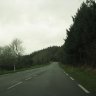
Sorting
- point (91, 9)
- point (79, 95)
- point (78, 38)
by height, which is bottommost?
point (79, 95)

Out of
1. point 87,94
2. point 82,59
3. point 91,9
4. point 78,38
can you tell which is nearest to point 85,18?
point 91,9

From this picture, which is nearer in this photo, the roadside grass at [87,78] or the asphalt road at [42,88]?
the asphalt road at [42,88]

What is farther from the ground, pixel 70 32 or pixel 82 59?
pixel 70 32

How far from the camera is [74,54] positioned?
54375mm

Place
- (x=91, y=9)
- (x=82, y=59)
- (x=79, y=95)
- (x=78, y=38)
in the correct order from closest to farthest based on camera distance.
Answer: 1. (x=79, y=95)
2. (x=91, y=9)
3. (x=78, y=38)
4. (x=82, y=59)

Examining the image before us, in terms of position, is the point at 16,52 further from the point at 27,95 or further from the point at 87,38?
the point at 27,95

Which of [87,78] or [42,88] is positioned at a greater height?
[87,78]

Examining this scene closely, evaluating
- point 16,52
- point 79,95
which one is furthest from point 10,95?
point 16,52

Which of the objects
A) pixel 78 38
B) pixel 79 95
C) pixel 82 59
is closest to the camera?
A: pixel 79 95

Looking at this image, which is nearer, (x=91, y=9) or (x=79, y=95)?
(x=79, y=95)

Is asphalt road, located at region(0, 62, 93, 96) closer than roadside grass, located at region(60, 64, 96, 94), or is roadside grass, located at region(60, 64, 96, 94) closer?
asphalt road, located at region(0, 62, 93, 96)

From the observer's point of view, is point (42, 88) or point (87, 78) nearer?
point (42, 88)

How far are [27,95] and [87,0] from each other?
29551mm

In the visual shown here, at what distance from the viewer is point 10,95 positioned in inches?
425
